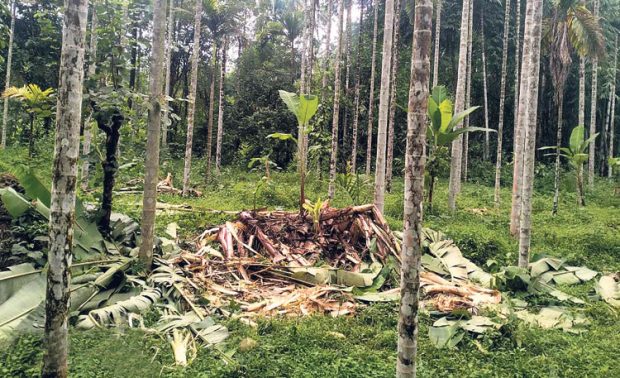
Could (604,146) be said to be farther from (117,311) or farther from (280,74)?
(117,311)

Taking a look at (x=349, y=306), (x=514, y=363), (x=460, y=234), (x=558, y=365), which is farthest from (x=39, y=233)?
(x=460, y=234)

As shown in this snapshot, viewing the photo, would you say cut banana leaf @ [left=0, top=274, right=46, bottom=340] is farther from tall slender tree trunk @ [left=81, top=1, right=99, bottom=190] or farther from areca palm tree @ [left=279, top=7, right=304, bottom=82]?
areca palm tree @ [left=279, top=7, right=304, bottom=82]

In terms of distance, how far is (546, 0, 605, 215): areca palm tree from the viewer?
11.6m

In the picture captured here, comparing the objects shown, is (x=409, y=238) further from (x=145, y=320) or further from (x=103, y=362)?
(x=145, y=320)

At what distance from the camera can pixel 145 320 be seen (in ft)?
16.9

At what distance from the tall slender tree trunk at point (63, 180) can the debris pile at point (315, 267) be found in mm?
2434

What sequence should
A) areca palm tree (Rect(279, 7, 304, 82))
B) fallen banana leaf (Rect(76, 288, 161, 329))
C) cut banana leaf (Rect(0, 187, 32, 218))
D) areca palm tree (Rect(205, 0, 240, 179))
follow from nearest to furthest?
fallen banana leaf (Rect(76, 288, 161, 329)), cut banana leaf (Rect(0, 187, 32, 218)), areca palm tree (Rect(205, 0, 240, 179)), areca palm tree (Rect(279, 7, 304, 82))

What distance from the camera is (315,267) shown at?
7293 mm

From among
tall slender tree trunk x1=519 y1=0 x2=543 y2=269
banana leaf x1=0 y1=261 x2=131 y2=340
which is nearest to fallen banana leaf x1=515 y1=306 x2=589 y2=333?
tall slender tree trunk x1=519 y1=0 x2=543 y2=269

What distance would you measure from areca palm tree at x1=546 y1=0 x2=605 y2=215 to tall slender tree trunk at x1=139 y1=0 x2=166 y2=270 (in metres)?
10.1

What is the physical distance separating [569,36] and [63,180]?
1259cm

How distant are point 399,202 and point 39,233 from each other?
8376 mm

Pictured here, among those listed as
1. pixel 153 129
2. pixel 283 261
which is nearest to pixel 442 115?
pixel 283 261

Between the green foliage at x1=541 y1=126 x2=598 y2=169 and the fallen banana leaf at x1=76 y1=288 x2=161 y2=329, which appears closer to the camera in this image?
the fallen banana leaf at x1=76 y1=288 x2=161 y2=329
